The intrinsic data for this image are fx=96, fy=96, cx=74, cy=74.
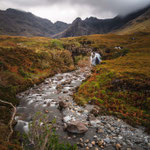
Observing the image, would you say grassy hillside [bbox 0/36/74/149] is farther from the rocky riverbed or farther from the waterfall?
the waterfall

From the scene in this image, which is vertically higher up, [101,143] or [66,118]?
[101,143]

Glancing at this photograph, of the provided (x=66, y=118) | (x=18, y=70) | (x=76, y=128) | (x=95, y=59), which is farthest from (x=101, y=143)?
(x=95, y=59)

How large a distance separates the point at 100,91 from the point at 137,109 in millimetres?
A: 5689

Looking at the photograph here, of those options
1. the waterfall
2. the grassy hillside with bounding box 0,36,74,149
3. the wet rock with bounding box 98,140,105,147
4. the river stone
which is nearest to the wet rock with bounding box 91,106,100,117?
the river stone

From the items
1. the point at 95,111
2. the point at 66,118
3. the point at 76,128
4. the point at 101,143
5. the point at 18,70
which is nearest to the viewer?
the point at 101,143

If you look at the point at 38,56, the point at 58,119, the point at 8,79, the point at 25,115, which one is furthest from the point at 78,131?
the point at 38,56

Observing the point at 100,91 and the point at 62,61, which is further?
the point at 62,61

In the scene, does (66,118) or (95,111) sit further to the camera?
(95,111)

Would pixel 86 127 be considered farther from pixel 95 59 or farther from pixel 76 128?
pixel 95 59

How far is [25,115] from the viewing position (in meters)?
12.4

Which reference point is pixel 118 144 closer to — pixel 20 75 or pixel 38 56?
pixel 20 75

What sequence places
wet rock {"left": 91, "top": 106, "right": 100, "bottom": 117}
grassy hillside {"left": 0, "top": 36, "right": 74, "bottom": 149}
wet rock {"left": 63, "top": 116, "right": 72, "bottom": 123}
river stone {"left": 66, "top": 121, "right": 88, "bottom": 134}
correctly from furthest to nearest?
grassy hillside {"left": 0, "top": 36, "right": 74, "bottom": 149} < wet rock {"left": 91, "top": 106, "right": 100, "bottom": 117} < wet rock {"left": 63, "top": 116, "right": 72, "bottom": 123} < river stone {"left": 66, "top": 121, "right": 88, "bottom": 134}

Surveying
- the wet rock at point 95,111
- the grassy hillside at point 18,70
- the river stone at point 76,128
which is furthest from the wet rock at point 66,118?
the grassy hillside at point 18,70

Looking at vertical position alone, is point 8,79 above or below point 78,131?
above
